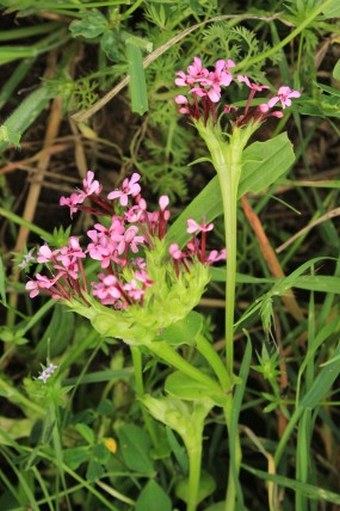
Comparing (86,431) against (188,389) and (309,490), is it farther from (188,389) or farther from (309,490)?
(309,490)

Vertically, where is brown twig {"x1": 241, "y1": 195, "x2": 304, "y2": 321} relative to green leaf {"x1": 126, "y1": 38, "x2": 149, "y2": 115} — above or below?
below

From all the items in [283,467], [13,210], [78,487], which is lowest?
[283,467]

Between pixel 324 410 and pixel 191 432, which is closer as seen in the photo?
pixel 191 432

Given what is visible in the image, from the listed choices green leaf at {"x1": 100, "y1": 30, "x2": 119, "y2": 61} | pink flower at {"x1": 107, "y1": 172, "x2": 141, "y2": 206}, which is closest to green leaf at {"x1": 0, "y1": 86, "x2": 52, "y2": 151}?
green leaf at {"x1": 100, "y1": 30, "x2": 119, "y2": 61}

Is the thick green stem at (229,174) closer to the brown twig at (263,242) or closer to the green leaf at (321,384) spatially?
the green leaf at (321,384)

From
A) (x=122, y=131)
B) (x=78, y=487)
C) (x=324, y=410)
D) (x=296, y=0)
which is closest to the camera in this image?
(x=296, y=0)

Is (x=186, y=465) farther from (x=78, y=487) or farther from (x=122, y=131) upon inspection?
(x=122, y=131)

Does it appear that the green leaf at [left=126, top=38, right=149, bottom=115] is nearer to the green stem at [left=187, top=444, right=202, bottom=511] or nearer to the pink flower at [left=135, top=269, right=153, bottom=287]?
the pink flower at [left=135, top=269, right=153, bottom=287]

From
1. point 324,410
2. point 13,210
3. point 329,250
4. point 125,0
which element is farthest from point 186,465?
point 125,0

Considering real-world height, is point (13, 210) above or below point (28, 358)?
above
